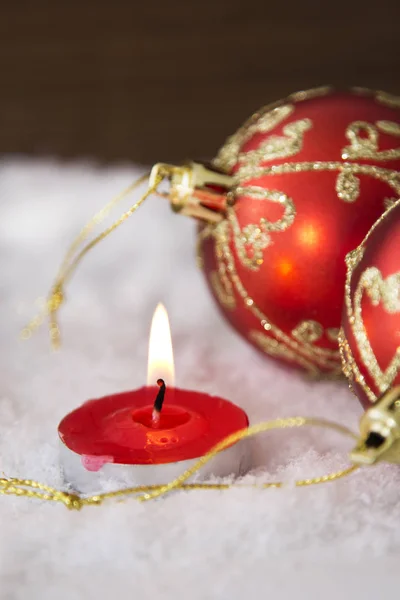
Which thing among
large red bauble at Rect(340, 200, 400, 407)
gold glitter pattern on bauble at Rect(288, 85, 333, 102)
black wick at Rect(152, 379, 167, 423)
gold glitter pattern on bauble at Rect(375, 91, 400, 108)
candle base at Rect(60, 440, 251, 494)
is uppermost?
gold glitter pattern on bauble at Rect(375, 91, 400, 108)

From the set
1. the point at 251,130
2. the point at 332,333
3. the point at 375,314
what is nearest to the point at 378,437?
the point at 375,314

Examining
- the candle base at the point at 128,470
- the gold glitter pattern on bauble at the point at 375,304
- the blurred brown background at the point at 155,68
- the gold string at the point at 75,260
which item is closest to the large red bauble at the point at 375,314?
the gold glitter pattern on bauble at the point at 375,304

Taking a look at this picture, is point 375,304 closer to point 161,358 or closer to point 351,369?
point 351,369

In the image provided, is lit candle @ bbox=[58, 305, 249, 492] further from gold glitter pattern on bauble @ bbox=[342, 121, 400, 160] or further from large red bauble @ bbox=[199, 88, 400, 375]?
gold glitter pattern on bauble @ bbox=[342, 121, 400, 160]

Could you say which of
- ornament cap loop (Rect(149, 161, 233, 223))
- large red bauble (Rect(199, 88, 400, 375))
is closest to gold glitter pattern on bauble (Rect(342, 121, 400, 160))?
large red bauble (Rect(199, 88, 400, 375))

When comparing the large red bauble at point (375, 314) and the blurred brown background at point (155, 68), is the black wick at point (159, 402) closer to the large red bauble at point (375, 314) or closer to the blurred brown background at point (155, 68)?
the large red bauble at point (375, 314)
